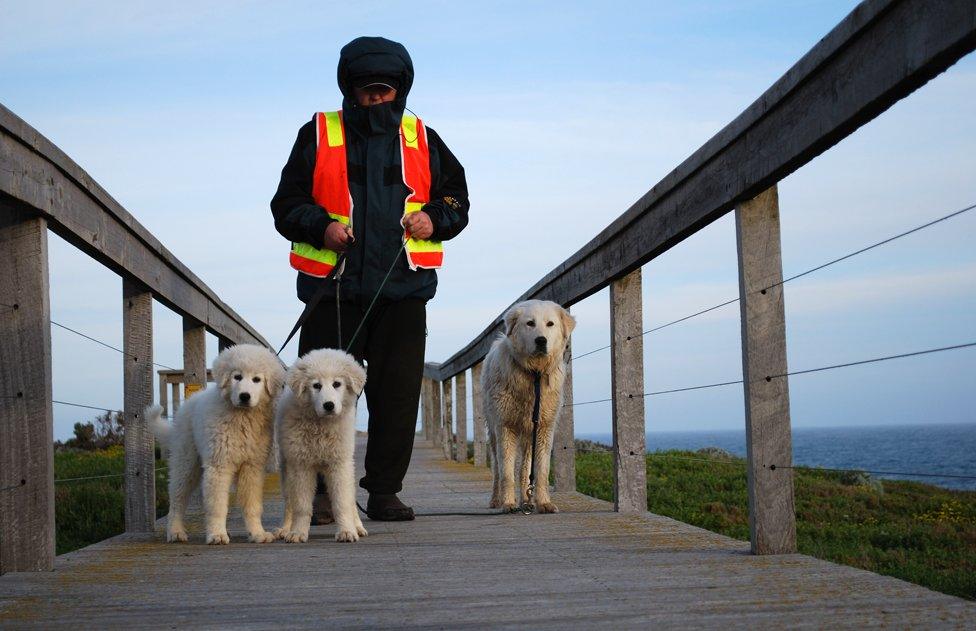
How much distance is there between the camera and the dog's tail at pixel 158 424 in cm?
529

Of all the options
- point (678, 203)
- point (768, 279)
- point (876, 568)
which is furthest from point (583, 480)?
point (768, 279)

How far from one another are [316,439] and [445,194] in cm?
181

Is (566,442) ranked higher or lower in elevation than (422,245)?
lower

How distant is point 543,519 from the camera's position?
5652 mm

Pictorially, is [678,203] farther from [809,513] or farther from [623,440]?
[809,513]

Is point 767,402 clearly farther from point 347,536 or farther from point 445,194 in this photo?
point 445,194

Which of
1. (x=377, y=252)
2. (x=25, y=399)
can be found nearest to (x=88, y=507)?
(x=377, y=252)

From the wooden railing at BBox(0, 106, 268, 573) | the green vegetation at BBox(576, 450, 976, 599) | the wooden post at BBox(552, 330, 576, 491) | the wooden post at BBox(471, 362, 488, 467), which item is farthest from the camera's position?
the wooden post at BBox(471, 362, 488, 467)

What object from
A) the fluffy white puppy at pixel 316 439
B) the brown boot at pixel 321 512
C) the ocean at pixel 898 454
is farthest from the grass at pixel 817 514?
the fluffy white puppy at pixel 316 439

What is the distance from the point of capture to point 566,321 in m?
6.66

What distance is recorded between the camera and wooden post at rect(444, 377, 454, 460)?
14984 millimetres

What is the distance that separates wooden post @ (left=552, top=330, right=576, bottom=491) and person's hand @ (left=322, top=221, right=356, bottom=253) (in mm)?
2437

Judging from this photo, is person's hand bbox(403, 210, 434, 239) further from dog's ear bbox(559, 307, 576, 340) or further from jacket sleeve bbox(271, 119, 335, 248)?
dog's ear bbox(559, 307, 576, 340)

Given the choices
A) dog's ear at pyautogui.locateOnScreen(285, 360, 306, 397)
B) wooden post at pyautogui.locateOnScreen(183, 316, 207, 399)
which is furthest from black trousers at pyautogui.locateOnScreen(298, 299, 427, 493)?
wooden post at pyautogui.locateOnScreen(183, 316, 207, 399)
